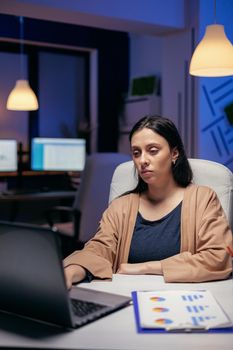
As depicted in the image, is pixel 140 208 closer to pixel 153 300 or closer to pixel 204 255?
pixel 204 255

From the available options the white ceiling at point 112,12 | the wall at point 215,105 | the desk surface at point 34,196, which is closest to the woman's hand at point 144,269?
the white ceiling at point 112,12

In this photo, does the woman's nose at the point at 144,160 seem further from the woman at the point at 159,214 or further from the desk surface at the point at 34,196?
the desk surface at the point at 34,196

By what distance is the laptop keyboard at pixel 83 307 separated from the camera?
118 centimetres

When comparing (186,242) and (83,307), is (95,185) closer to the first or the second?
(186,242)

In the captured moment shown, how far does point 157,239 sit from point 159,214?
0.35 ft

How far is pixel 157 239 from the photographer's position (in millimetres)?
1874

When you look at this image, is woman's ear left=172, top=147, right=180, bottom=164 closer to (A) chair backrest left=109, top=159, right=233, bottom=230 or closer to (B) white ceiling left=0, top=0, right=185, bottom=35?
(A) chair backrest left=109, top=159, right=233, bottom=230

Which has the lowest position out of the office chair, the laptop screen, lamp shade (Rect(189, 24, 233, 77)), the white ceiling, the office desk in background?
the office desk in background

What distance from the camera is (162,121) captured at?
1.94 metres

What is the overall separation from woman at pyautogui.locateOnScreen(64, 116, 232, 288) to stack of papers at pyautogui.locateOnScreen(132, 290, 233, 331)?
0.36 meters

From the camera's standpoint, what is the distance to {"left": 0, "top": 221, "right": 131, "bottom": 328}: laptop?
1.05 m

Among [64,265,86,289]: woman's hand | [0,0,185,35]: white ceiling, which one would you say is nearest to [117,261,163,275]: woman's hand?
[64,265,86,289]: woman's hand

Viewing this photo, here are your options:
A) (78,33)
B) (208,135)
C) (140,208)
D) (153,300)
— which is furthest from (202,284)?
(78,33)

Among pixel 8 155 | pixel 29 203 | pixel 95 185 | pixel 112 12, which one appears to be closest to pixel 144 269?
pixel 95 185
